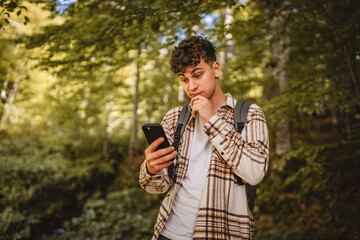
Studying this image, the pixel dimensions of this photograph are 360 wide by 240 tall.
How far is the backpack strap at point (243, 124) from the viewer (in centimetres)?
155

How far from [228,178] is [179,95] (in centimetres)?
560

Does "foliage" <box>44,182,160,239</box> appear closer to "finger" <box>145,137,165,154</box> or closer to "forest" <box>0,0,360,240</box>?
"forest" <box>0,0,360,240</box>

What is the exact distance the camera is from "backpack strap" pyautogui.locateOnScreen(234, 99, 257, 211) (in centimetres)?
155

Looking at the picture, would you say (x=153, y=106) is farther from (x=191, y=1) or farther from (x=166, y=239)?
(x=166, y=239)

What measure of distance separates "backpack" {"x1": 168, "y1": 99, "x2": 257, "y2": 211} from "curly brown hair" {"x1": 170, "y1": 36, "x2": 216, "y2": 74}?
0.39 m

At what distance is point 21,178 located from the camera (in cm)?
691

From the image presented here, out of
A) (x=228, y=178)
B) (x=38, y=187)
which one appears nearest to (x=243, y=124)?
(x=228, y=178)

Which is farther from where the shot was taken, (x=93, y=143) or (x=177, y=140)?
(x=93, y=143)

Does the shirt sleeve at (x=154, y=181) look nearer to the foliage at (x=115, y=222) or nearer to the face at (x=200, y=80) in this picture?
the face at (x=200, y=80)

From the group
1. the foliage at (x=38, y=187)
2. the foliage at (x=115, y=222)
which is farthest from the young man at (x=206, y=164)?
the foliage at (x=38, y=187)

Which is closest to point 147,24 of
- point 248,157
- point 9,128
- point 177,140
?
point 177,140

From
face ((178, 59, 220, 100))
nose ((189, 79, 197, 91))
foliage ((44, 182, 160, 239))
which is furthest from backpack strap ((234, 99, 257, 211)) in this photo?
foliage ((44, 182, 160, 239))

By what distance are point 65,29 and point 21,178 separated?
6.07m

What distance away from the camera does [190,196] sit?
5.26ft
